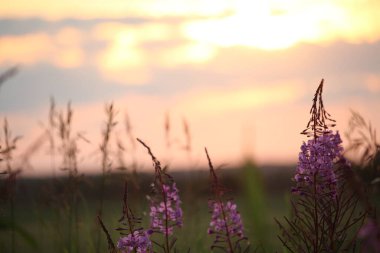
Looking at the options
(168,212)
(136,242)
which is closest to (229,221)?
(168,212)

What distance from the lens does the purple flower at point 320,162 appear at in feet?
9.58

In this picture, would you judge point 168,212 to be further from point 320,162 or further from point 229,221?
point 320,162

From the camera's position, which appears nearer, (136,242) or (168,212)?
(136,242)

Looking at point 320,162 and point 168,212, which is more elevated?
point 320,162

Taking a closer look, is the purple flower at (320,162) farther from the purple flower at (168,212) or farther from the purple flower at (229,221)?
the purple flower at (168,212)

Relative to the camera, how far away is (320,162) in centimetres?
291

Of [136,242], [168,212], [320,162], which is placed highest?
[320,162]

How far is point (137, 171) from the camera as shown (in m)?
5.64

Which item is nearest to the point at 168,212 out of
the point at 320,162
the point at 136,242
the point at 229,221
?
the point at 136,242

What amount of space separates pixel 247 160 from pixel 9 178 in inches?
133

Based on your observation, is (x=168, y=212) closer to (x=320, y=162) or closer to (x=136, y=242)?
(x=136, y=242)

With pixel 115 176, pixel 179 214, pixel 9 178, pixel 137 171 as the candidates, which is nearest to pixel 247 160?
pixel 179 214

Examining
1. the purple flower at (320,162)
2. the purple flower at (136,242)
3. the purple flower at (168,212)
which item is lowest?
the purple flower at (136,242)

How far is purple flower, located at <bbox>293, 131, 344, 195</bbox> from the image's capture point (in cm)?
292
